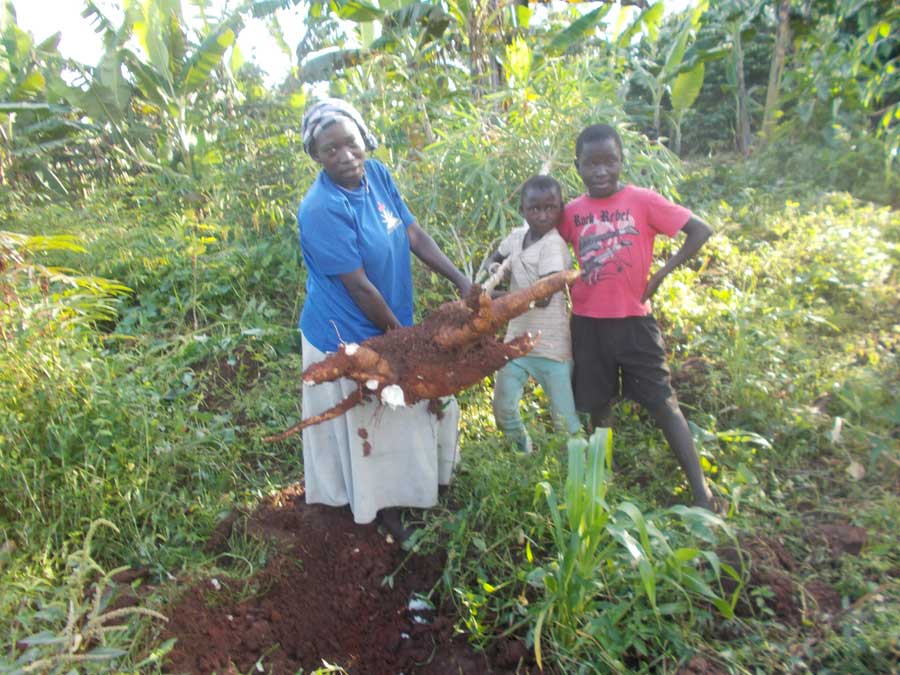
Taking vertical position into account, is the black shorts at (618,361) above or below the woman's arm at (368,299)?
below

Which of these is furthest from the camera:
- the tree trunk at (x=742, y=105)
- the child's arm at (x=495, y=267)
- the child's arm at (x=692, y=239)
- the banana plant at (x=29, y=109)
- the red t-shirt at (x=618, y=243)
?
the tree trunk at (x=742, y=105)

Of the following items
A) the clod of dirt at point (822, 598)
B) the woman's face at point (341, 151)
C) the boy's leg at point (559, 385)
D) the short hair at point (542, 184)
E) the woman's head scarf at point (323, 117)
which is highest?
the woman's head scarf at point (323, 117)

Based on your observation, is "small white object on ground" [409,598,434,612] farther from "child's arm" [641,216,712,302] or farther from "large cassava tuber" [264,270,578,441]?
"child's arm" [641,216,712,302]

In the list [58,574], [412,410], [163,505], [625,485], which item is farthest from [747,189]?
[58,574]

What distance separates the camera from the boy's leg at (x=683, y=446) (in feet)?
8.09

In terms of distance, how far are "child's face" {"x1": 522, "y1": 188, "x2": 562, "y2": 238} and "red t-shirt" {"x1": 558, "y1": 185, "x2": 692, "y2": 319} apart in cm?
9

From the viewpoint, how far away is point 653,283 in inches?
98.3

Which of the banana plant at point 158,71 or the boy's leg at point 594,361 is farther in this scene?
the banana plant at point 158,71

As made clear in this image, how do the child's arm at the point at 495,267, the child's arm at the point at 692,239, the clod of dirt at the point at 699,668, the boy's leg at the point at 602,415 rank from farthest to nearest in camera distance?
the boy's leg at the point at 602,415
the child's arm at the point at 495,267
the child's arm at the point at 692,239
the clod of dirt at the point at 699,668

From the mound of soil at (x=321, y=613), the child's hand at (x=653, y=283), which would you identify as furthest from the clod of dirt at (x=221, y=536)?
the child's hand at (x=653, y=283)

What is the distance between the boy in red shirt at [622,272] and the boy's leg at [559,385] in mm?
117

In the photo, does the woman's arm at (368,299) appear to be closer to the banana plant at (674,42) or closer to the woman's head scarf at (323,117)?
the woman's head scarf at (323,117)

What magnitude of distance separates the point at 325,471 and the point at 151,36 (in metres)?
5.71

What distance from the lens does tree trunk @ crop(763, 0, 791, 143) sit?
24.6ft
